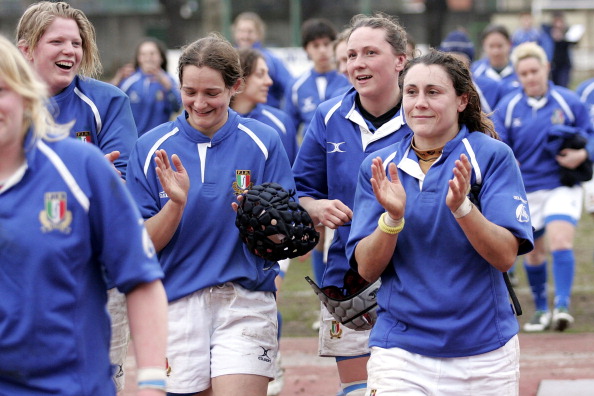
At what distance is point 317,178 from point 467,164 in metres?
1.69

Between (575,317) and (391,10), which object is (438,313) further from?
(391,10)

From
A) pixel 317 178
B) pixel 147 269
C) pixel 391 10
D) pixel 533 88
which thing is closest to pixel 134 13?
pixel 391 10

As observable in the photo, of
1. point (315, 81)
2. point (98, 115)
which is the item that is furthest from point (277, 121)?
point (315, 81)

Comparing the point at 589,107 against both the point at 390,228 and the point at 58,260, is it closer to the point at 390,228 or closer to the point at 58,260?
the point at 390,228

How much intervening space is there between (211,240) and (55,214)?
183 cm

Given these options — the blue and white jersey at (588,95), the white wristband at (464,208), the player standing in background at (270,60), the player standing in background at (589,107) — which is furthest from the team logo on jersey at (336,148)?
the player standing in background at (270,60)

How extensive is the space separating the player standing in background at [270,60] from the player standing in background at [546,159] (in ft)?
9.35

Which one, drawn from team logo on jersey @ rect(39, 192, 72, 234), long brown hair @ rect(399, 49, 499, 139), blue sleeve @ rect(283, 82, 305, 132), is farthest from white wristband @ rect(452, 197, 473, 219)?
blue sleeve @ rect(283, 82, 305, 132)

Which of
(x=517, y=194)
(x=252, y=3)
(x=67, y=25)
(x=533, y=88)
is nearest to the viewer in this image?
(x=517, y=194)

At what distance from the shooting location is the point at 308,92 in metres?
10.4

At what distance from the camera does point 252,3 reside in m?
28.5

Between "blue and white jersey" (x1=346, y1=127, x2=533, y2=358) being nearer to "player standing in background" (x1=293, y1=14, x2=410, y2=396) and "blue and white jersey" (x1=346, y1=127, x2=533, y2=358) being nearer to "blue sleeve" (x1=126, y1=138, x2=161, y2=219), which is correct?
"player standing in background" (x1=293, y1=14, x2=410, y2=396)

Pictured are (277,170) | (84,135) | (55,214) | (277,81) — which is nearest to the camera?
(55,214)

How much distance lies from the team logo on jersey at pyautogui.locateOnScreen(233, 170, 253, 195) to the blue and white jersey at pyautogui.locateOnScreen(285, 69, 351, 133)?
18.0 ft
